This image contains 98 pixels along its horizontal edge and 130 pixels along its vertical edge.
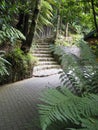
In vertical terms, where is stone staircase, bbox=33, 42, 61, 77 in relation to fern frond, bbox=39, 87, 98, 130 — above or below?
below

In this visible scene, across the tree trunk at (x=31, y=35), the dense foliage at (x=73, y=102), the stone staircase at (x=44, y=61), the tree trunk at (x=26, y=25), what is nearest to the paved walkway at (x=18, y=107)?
the dense foliage at (x=73, y=102)

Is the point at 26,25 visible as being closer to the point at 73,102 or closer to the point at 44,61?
the point at 44,61

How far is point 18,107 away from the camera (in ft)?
17.5

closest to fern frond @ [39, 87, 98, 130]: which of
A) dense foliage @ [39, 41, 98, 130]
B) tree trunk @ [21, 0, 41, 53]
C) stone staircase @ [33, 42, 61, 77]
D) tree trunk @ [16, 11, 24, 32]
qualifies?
dense foliage @ [39, 41, 98, 130]

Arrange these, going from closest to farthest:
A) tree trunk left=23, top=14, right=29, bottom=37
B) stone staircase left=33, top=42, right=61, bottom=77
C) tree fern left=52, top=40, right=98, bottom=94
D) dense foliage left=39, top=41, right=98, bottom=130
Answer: dense foliage left=39, top=41, right=98, bottom=130, tree fern left=52, top=40, right=98, bottom=94, tree trunk left=23, top=14, right=29, bottom=37, stone staircase left=33, top=42, right=61, bottom=77

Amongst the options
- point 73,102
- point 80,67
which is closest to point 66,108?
point 73,102

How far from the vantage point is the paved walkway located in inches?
164

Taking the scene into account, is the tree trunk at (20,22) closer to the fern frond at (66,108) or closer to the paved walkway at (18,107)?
the paved walkway at (18,107)

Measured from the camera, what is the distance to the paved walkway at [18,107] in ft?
13.6

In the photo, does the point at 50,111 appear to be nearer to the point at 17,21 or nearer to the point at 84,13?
the point at 84,13

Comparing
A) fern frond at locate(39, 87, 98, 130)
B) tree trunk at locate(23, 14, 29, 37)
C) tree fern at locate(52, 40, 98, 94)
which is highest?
tree trunk at locate(23, 14, 29, 37)

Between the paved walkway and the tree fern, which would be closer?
the tree fern

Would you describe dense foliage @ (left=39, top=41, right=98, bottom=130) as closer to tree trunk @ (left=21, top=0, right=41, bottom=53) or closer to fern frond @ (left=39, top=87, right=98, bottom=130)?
fern frond @ (left=39, top=87, right=98, bottom=130)

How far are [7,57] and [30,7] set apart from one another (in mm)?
3624
